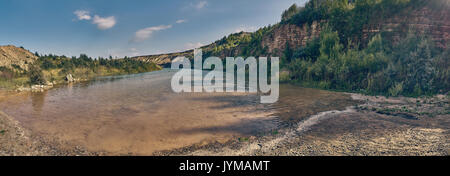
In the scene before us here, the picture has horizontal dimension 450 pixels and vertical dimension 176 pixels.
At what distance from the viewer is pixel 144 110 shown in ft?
35.8

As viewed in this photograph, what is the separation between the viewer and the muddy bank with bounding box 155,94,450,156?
5.07 m

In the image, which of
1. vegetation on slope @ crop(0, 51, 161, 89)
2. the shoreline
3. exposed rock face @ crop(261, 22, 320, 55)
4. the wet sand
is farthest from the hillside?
vegetation on slope @ crop(0, 51, 161, 89)

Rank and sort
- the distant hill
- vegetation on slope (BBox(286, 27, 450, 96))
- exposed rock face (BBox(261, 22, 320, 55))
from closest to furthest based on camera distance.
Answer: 1. vegetation on slope (BBox(286, 27, 450, 96))
2. the distant hill
3. exposed rock face (BBox(261, 22, 320, 55))

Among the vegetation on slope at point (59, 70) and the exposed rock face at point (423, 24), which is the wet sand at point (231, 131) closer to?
the exposed rock face at point (423, 24)

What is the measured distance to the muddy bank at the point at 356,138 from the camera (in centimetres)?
507

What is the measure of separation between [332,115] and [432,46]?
1421 cm

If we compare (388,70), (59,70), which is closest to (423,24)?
(388,70)

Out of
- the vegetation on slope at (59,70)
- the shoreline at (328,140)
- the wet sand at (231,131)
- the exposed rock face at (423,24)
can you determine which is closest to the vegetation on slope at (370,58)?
the exposed rock face at (423,24)

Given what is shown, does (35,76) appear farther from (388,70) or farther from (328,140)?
(388,70)

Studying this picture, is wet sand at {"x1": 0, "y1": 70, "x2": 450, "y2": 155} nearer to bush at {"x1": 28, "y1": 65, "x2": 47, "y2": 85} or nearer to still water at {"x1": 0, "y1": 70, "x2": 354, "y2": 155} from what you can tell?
still water at {"x1": 0, "y1": 70, "x2": 354, "y2": 155}

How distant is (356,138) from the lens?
19.4 feet

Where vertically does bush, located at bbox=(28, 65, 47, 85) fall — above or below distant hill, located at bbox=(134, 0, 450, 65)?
below
